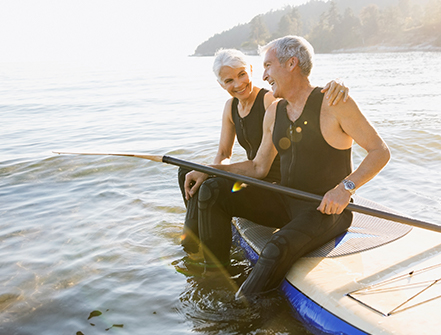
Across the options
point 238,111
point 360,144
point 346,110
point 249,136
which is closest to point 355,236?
point 360,144

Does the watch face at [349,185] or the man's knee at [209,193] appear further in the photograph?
the man's knee at [209,193]

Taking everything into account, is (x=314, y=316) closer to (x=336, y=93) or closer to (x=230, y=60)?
(x=336, y=93)

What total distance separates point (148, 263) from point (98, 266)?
1.62ft

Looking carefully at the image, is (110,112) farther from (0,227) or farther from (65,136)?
(0,227)

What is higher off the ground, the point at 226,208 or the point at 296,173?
the point at 296,173

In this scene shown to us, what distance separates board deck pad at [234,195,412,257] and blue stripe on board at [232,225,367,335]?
12.2 inches

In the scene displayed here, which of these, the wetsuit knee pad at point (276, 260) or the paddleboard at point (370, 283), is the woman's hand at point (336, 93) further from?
the paddleboard at point (370, 283)

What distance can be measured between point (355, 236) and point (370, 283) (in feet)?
1.99

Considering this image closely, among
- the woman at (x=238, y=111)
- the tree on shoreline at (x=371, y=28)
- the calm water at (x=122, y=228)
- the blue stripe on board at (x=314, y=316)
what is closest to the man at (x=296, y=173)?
the blue stripe on board at (x=314, y=316)

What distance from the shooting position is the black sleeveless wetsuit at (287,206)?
119 inches

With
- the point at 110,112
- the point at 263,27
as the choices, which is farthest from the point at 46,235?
the point at 263,27

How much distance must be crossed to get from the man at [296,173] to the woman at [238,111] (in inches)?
11.0

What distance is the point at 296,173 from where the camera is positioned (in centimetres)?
329

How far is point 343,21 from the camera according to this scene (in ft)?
331
